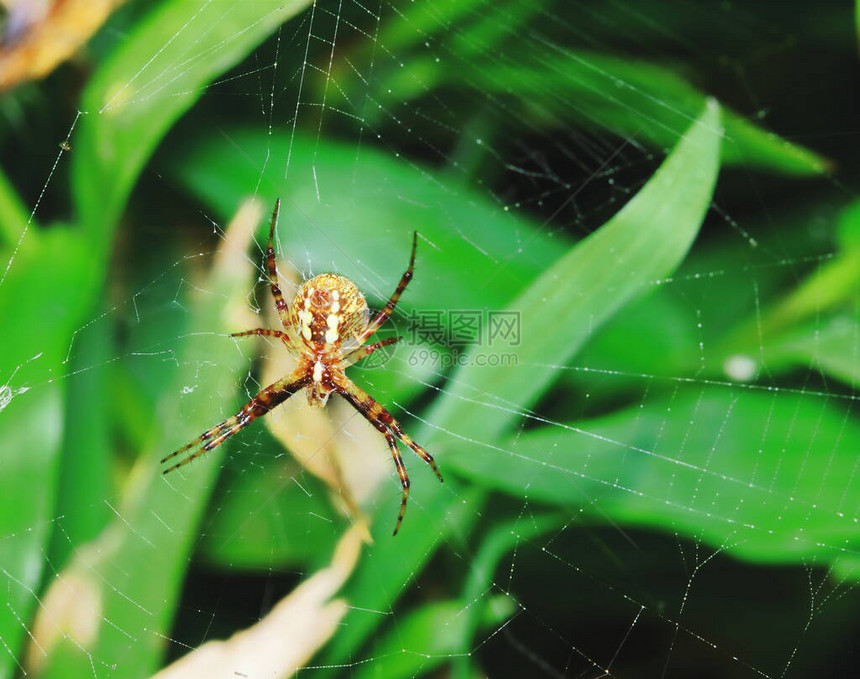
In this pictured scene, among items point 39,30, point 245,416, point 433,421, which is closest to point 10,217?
point 39,30

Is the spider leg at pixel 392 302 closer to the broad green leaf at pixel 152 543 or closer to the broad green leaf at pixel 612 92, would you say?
the broad green leaf at pixel 152 543

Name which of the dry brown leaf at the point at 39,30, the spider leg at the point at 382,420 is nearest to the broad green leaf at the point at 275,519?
the spider leg at the point at 382,420

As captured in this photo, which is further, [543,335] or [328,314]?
[328,314]

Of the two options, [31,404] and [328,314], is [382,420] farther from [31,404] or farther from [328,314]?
[31,404]

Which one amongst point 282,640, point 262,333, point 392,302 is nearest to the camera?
point 282,640

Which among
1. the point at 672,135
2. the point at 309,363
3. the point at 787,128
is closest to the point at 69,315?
the point at 309,363
